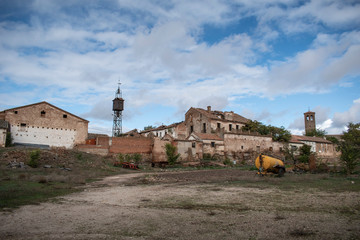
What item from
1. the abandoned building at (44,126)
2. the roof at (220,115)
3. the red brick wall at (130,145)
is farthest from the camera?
the roof at (220,115)

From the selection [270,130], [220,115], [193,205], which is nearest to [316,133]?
[270,130]

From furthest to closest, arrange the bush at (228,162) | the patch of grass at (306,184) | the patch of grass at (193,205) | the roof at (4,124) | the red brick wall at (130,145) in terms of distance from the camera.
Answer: the bush at (228,162) < the red brick wall at (130,145) < the roof at (4,124) < the patch of grass at (306,184) < the patch of grass at (193,205)

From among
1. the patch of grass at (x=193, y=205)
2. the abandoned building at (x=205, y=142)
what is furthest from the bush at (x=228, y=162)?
the patch of grass at (x=193, y=205)

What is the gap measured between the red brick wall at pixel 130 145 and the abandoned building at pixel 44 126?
4.99 metres

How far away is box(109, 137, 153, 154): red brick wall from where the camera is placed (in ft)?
110

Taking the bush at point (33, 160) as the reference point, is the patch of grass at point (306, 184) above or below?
below

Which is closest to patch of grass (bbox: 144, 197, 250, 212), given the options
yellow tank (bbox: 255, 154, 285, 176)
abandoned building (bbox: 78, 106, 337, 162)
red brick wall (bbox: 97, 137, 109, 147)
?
yellow tank (bbox: 255, 154, 285, 176)

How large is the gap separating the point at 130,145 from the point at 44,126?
10587 millimetres

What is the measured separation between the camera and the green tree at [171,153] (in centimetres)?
3226

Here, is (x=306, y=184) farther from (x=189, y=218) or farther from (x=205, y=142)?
(x=205, y=142)

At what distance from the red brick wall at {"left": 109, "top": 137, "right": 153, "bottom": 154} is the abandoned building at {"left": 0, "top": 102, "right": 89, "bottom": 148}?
16.4 feet

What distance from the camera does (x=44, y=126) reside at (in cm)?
3266

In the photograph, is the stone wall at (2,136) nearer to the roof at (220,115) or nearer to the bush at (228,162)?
the bush at (228,162)

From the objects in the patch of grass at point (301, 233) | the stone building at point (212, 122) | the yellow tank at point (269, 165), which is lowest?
the patch of grass at point (301, 233)
